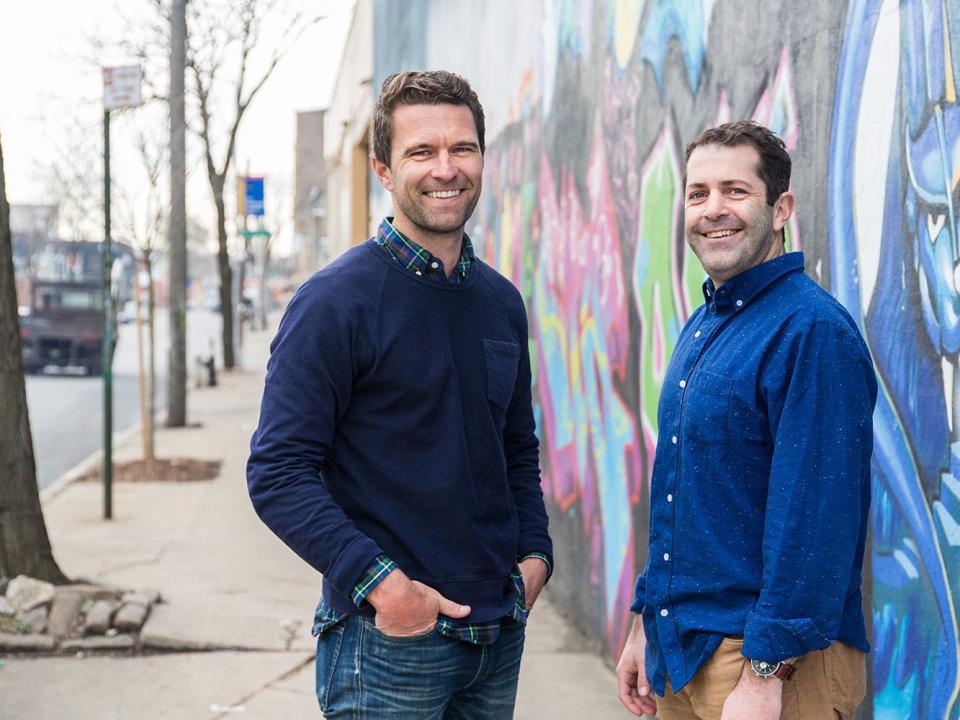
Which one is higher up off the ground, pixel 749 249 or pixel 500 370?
pixel 749 249

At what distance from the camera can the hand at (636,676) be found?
2.58 meters

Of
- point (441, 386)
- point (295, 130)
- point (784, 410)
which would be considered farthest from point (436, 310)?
point (295, 130)

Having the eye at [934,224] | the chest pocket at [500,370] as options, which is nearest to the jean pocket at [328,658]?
the chest pocket at [500,370]

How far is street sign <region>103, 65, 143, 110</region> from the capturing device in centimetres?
842

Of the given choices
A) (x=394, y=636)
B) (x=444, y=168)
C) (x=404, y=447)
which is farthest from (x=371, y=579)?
(x=444, y=168)

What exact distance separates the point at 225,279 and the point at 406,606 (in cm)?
2174

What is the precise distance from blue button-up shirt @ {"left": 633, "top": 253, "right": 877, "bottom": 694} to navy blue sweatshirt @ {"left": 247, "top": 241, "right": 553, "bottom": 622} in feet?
1.15

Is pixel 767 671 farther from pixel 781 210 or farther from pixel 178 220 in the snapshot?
pixel 178 220

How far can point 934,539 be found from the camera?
8.86ft

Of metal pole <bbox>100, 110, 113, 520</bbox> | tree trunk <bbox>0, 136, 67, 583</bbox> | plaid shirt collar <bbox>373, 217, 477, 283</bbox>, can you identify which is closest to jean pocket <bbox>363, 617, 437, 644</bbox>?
plaid shirt collar <bbox>373, 217, 477, 283</bbox>

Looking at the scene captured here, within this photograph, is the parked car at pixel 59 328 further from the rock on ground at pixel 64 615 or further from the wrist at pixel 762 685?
the wrist at pixel 762 685

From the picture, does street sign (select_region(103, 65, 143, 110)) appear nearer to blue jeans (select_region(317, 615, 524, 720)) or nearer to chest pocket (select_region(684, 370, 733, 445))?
blue jeans (select_region(317, 615, 524, 720))

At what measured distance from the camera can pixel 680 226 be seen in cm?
438

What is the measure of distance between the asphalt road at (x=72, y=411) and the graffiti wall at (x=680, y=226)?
20.2 ft
